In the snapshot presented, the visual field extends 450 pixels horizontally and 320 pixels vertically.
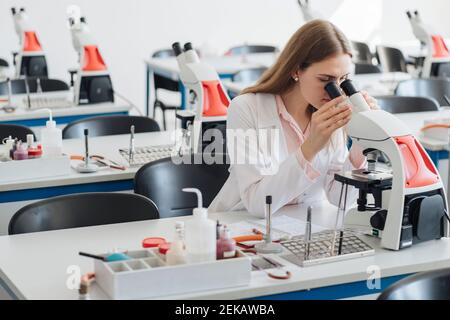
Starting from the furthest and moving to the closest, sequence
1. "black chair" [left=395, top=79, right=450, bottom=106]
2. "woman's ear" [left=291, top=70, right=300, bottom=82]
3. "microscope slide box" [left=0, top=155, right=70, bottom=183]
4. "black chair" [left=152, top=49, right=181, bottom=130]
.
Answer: "black chair" [left=152, top=49, right=181, bottom=130]
"black chair" [left=395, top=79, right=450, bottom=106]
"microscope slide box" [left=0, top=155, right=70, bottom=183]
"woman's ear" [left=291, top=70, right=300, bottom=82]

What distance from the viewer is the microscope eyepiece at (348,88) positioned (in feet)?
7.14

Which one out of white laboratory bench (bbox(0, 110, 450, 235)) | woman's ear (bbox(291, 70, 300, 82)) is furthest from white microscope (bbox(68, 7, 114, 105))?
woman's ear (bbox(291, 70, 300, 82))

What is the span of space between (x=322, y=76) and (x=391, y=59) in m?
4.44

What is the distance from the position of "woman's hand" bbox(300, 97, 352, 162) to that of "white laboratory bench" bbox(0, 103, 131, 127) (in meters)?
2.33

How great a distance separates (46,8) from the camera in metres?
7.22

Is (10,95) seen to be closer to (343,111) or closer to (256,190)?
(256,190)

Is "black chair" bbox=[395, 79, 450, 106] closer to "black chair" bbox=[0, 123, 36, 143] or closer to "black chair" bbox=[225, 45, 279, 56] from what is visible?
"black chair" bbox=[0, 123, 36, 143]

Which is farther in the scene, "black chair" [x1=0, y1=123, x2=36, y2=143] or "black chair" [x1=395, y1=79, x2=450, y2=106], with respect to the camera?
"black chair" [x1=395, y1=79, x2=450, y2=106]

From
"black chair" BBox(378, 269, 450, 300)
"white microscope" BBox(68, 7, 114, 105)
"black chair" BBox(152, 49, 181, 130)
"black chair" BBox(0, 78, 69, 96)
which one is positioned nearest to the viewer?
"black chair" BBox(378, 269, 450, 300)

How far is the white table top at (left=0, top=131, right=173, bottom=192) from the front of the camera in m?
2.98

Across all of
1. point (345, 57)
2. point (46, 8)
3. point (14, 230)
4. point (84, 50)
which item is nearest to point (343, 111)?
point (345, 57)

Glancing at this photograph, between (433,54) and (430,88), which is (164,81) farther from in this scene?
(430,88)

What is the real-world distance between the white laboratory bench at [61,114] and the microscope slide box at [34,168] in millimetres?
1259

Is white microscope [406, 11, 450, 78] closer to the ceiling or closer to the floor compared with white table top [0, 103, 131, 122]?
closer to the ceiling
